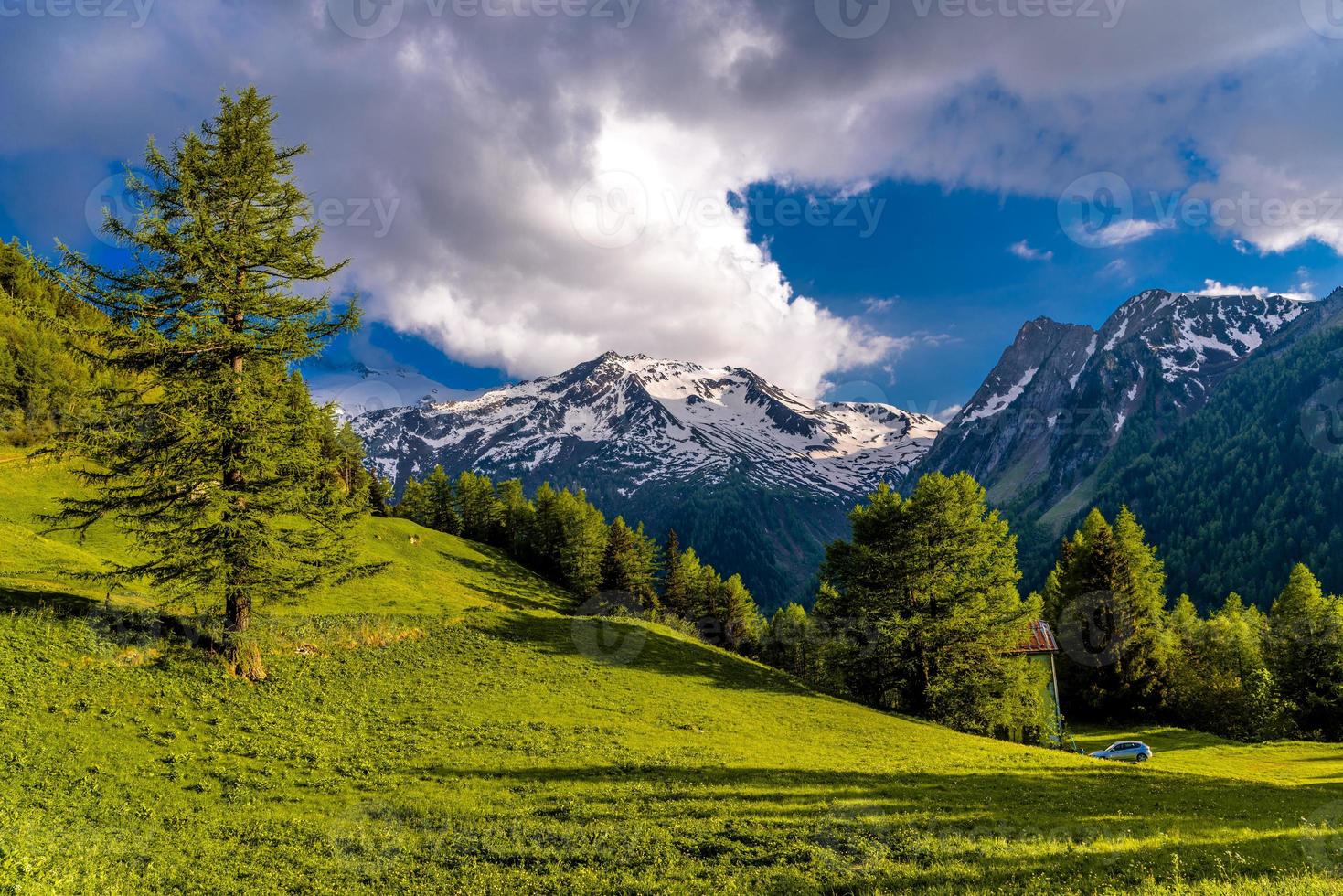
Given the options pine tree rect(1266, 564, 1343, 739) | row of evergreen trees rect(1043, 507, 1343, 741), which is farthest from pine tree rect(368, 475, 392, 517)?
pine tree rect(1266, 564, 1343, 739)

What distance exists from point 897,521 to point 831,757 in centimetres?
2200

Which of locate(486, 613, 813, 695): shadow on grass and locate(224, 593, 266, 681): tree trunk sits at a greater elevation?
locate(224, 593, 266, 681): tree trunk

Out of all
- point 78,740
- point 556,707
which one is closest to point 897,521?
point 556,707

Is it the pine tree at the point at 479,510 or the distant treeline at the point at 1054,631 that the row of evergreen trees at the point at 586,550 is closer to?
the pine tree at the point at 479,510

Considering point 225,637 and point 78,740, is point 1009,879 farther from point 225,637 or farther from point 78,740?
point 225,637

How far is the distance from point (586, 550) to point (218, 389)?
71.8 meters

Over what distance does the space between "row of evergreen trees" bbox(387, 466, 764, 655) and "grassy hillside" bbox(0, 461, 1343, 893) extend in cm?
5685

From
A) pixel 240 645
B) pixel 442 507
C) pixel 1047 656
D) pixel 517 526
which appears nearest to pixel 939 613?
pixel 1047 656

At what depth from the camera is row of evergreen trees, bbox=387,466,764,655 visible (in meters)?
93.2

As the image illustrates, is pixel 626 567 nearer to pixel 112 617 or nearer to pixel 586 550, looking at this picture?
pixel 586 550

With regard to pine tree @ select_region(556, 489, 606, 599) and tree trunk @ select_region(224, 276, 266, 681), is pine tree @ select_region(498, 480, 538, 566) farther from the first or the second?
tree trunk @ select_region(224, 276, 266, 681)

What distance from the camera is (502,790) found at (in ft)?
59.3

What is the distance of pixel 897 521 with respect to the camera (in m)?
43.8

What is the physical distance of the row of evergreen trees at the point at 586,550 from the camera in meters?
93.2
